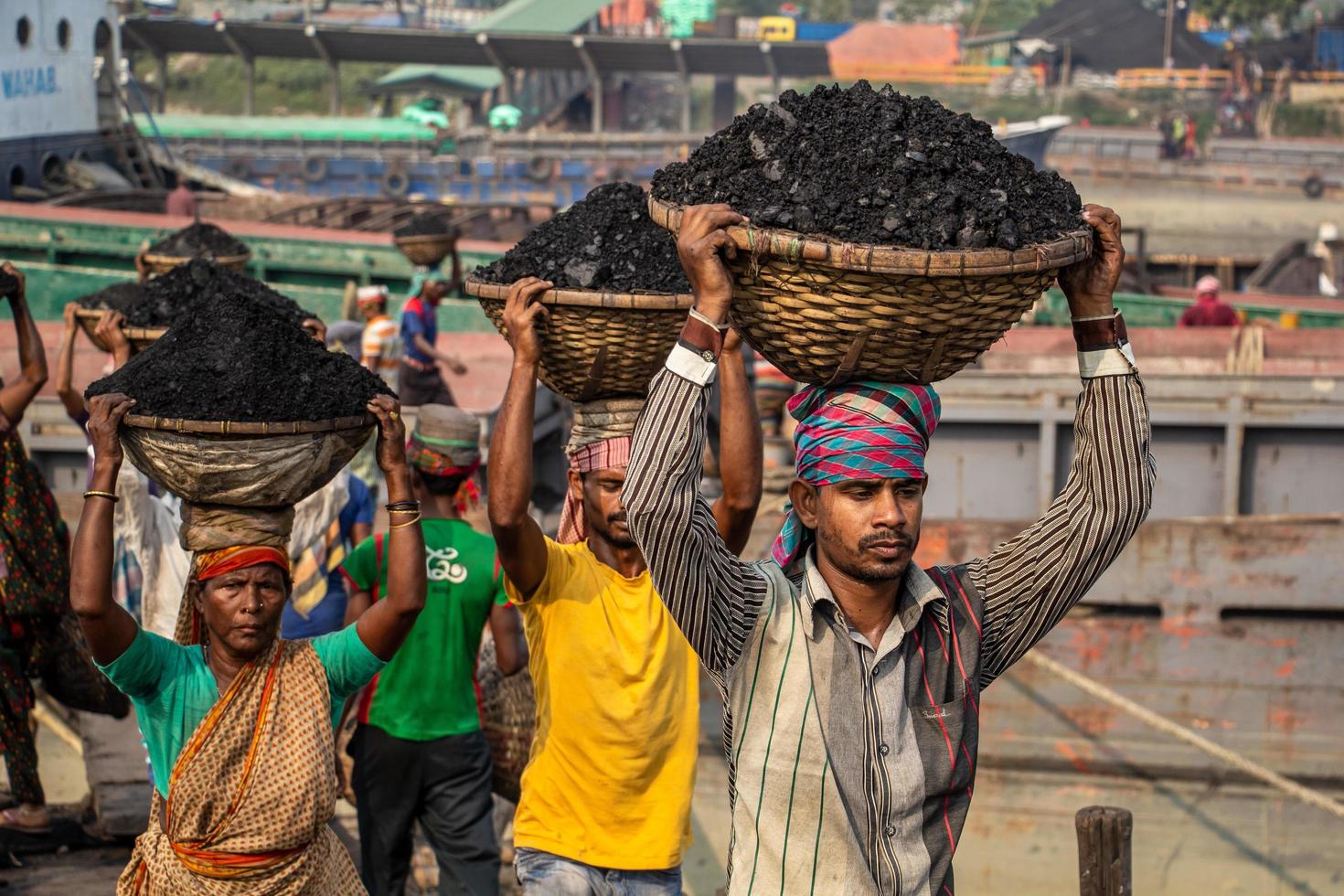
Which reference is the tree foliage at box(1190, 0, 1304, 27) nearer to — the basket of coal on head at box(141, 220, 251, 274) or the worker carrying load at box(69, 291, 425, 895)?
the basket of coal on head at box(141, 220, 251, 274)

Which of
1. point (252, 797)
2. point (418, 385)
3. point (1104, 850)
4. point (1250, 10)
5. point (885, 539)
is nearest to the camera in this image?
Answer: point (885, 539)

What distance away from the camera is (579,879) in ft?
12.1

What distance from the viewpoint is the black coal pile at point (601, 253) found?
12.6ft

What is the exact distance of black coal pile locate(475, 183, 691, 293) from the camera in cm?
385

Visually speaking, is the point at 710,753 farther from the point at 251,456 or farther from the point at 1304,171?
the point at 1304,171

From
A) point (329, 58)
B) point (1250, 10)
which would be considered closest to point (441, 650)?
point (329, 58)

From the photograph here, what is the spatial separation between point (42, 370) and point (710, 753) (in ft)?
12.2

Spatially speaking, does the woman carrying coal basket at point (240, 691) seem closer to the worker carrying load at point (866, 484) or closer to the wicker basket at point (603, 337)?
the wicker basket at point (603, 337)

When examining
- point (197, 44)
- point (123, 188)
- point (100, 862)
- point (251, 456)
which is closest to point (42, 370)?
point (100, 862)

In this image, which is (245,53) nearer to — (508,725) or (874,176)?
(508,725)

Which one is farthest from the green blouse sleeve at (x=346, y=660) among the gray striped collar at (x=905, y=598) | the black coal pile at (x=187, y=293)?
the black coal pile at (x=187, y=293)

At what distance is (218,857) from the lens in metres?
3.34

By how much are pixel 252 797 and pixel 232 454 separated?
0.73m

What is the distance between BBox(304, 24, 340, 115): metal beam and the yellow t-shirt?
38.7 meters
